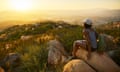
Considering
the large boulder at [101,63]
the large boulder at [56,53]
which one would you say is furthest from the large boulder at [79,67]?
the large boulder at [56,53]

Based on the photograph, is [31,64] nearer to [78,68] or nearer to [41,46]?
[41,46]

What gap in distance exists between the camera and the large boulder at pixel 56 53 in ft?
35.3

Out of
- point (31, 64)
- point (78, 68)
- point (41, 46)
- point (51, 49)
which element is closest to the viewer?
point (78, 68)

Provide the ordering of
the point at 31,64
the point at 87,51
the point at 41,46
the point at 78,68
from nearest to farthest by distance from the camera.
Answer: the point at 78,68 → the point at 87,51 → the point at 31,64 → the point at 41,46

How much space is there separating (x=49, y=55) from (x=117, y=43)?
9.39 ft

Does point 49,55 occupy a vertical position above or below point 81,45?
below

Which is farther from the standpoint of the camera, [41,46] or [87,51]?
[41,46]

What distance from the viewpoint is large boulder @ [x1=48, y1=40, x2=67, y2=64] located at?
10766mm

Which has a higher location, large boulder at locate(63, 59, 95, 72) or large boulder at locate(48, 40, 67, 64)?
large boulder at locate(63, 59, 95, 72)

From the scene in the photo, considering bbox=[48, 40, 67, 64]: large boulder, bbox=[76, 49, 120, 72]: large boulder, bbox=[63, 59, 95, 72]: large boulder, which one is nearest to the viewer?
bbox=[63, 59, 95, 72]: large boulder

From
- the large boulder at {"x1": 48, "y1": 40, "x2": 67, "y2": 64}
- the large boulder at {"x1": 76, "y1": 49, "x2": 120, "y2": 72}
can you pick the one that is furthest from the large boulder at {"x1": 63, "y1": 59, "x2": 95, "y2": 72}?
the large boulder at {"x1": 48, "y1": 40, "x2": 67, "y2": 64}

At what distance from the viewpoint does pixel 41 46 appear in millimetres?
12438

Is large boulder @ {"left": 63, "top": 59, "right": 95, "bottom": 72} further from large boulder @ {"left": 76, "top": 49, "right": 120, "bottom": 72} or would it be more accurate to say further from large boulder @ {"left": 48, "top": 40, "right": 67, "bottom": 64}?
large boulder @ {"left": 48, "top": 40, "right": 67, "bottom": 64}

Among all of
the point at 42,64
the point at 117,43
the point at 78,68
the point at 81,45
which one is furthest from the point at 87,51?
the point at 117,43
